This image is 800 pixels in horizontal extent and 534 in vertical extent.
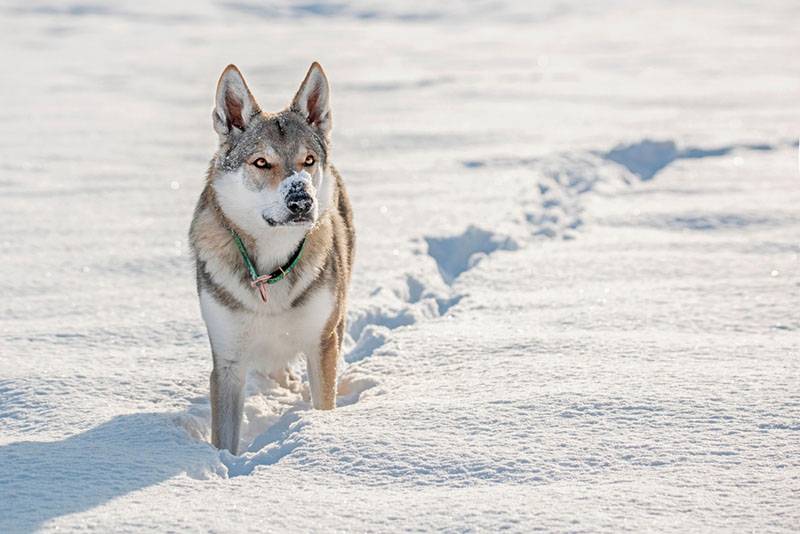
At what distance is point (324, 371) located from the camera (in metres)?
4.05

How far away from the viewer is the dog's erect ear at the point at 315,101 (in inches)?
170

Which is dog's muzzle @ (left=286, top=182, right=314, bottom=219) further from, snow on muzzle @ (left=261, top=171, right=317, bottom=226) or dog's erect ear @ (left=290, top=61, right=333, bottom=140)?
dog's erect ear @ (left=290, top=61, right=333, bottom=140)

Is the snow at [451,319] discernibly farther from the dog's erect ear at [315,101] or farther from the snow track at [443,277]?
the dog's erect ear at [315,101]

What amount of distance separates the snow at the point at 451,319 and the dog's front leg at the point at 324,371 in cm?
11

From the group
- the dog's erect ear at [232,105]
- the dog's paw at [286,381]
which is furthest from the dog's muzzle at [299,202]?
the dog's paw at [286,381]

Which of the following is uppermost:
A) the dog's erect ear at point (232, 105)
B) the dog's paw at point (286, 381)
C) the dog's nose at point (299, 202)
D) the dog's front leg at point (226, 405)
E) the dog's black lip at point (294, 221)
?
the dog's erect ear at point (232, 105)

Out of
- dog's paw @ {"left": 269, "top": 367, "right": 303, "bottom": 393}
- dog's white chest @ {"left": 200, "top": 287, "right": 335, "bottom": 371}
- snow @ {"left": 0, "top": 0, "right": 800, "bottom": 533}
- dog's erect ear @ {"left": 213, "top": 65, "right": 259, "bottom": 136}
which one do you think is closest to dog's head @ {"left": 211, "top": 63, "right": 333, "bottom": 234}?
dog's erect ear @ {"left": 213, "top": 65, "right": 259, "bottom": 136}

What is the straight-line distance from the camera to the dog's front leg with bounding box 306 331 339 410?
13.3ft

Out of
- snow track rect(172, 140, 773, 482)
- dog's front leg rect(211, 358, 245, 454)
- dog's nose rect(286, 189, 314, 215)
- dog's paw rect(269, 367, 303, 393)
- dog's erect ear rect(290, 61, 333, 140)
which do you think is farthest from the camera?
dog's paw rect(269, 367, 303, 393)

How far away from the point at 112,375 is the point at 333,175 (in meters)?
1.26

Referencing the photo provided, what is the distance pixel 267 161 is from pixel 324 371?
2.79ft

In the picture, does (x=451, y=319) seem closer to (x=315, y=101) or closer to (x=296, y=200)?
(x=315, y=101)

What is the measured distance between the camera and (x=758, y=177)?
8.03 m

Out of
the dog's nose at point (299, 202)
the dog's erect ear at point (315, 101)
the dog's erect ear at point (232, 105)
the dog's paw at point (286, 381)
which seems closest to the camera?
the dog's nose at point (299, 202)
